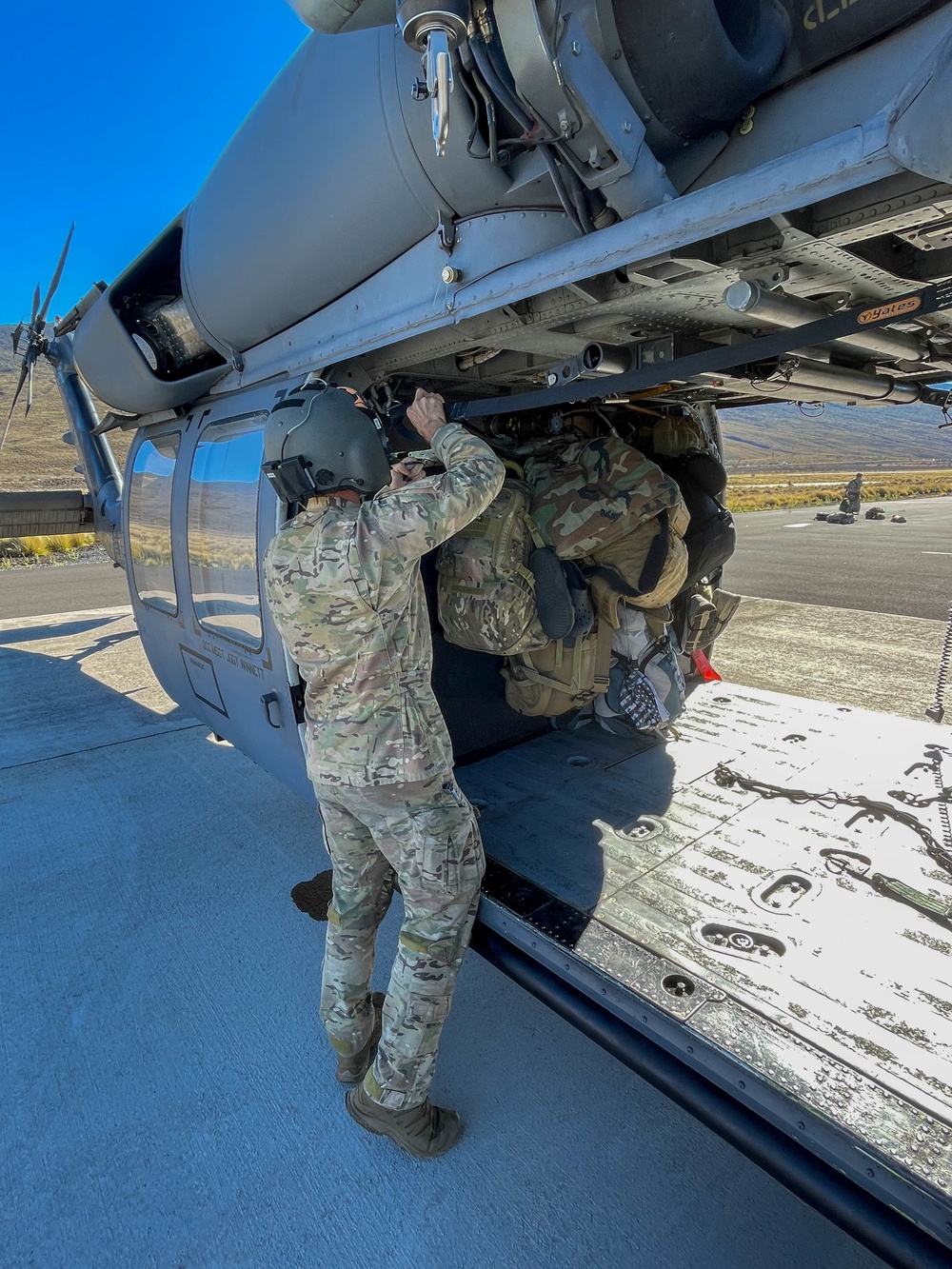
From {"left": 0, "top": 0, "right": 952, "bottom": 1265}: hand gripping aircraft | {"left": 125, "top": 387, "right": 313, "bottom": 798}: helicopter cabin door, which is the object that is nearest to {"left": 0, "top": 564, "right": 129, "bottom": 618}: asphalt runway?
{"left": 125, "top": 387, "right": 313, "bottom": 798}: helicopter cabin door

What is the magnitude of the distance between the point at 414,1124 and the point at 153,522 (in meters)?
3.08

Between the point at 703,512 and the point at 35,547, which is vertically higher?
the point at 703,512

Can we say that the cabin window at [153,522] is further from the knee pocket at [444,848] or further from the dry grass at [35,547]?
the dry grass at [35,547]

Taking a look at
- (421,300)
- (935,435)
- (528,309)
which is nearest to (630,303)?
(528,309)

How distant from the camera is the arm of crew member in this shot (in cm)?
187

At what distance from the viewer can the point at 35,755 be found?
16.3 feet

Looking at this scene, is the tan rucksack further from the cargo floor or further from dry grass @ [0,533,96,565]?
dry grass @ [0,533,96,565]

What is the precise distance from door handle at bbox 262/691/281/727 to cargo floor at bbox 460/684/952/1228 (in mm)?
926

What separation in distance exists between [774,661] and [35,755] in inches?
224

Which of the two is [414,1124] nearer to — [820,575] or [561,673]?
[561,673]

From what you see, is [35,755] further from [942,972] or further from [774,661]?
[774,661]

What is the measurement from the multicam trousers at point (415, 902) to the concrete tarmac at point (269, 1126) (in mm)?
265

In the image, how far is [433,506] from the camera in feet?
6.15

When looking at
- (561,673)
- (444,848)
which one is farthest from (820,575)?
(444,848)
